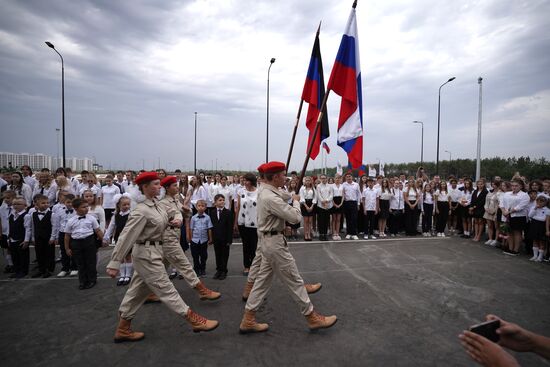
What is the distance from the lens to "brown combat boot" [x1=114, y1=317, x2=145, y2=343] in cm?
344

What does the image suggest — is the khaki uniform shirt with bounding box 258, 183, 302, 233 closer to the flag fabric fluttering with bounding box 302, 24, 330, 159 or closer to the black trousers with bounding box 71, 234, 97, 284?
the flag fabric fluttering with bounding box 302, 24, 330, 159

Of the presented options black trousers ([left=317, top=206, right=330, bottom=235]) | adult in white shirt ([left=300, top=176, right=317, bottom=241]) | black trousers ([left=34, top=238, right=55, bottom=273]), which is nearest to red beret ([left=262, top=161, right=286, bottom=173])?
black trousers ([left=34, top=238, right=55, bottom=273])

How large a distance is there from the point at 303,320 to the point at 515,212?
6.79 meters

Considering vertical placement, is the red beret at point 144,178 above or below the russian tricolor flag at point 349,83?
below

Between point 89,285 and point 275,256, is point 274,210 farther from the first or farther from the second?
point 89,285

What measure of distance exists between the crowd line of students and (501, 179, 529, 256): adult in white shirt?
0.07ft

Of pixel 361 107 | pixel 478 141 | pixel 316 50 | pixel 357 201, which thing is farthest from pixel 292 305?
pixel 478 141

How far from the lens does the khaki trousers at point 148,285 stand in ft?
11.4

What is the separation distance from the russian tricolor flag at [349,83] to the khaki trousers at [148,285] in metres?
3.56

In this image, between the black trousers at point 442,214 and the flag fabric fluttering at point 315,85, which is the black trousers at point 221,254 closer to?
the flag fabric fluttering at point 315,85

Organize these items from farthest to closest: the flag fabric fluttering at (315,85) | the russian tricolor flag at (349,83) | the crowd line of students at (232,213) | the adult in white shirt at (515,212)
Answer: the adult in white shirt at (515,212) < the crowd line of students at (232,213) < the flag fabric fluttering at (315,85) < the russian tricolor flag at (349,83)

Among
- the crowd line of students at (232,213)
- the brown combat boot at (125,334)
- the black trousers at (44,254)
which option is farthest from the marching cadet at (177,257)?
the black trousers at (44,254)

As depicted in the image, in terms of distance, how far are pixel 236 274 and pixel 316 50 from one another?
15.6 feet

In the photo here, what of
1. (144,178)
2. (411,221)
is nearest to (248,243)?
(144,178)
